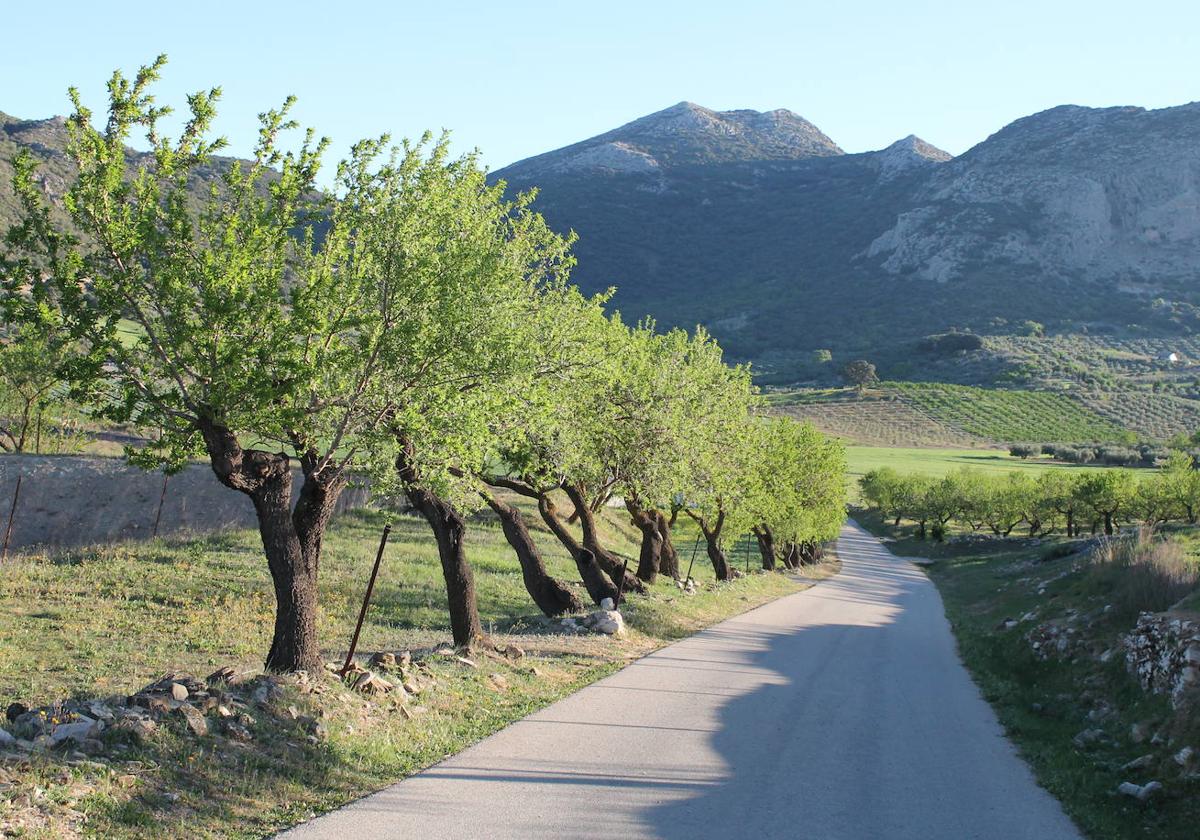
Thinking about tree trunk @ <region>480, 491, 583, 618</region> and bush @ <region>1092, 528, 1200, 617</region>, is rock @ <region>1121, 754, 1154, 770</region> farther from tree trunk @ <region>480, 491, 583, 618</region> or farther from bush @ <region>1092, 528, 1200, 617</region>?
tree trunk @ <region>480, 491, 583, 618</region>

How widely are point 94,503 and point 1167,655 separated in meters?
29.7

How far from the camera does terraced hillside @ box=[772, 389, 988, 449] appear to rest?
429 ft

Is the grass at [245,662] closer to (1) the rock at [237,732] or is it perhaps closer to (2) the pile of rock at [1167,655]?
(1) the rock at [237,732]

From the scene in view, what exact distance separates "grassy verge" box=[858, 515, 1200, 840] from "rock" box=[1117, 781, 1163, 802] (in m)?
0.07

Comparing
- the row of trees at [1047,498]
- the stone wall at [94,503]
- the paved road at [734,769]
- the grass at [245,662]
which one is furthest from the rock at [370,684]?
the row of trees at [1047,498]

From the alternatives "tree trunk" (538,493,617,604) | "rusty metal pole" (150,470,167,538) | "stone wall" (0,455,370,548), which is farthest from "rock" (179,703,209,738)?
"rusty metal pole" (150,470,167,538)

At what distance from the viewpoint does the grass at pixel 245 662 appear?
7.68 meters

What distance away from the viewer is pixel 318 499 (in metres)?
12.2

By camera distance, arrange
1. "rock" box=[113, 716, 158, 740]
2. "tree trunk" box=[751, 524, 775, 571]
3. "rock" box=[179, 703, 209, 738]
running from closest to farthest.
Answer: "rock" box=[113, 716, 158, 740] < "rock" box=[179, 703, 209, 738] < "tree trunk" box=[751, 524, 775, 571]

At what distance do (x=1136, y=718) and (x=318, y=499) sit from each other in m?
11.5

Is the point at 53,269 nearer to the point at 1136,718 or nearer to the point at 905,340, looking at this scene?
the point at 1136,718

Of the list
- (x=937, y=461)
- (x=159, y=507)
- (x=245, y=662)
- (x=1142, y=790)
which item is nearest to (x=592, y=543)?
(x=245, y=662)

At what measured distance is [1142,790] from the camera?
9.90 meters

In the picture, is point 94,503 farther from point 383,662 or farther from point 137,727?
point 137,727
